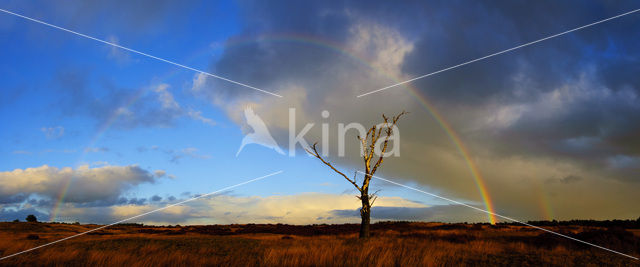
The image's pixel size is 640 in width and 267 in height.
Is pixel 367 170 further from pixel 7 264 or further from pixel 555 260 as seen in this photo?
pixel 7 264

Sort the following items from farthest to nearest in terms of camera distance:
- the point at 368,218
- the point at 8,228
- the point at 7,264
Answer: the point at 8,228 < the point at 368,218 < the point at 7,264

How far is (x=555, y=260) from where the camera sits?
14.2 meters

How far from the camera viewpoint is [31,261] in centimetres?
1210

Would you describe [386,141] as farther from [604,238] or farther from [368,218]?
[604,238]

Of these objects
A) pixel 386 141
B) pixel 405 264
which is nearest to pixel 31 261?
pixel 405 264

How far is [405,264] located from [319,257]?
2.62m

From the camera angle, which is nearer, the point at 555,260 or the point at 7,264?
the point at 7,264

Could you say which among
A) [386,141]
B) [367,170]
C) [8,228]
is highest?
[386,141]

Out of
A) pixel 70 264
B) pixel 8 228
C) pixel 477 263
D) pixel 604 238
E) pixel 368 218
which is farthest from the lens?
pixel 8 228

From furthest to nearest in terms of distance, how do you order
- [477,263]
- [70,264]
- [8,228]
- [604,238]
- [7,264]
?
[8,228]
[604,238]
[477,263]
[7,264]
[70,264]

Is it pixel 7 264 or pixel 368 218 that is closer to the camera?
pixel 7 264

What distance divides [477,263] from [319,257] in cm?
584

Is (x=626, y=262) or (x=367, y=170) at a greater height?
(x=367, y=170)

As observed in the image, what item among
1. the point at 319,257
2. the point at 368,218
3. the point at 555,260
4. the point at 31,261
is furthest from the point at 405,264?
the point at 368,218
